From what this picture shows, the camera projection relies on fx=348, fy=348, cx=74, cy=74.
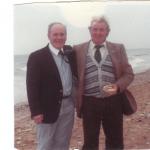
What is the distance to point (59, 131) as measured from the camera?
1.73m

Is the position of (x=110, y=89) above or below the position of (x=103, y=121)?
above

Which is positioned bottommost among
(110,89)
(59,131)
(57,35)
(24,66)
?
(59,131)

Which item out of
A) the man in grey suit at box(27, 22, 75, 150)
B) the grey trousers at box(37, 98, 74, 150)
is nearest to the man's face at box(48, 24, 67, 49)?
the man in grey suit at box(27, 22, 75, 150)

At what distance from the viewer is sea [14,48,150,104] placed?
167 cm

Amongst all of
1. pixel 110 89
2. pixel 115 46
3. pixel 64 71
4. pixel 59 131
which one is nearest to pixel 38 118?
pixel 59 131

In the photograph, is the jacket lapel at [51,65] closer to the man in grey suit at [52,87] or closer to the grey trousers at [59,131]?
the man in grey suit at [52,87]

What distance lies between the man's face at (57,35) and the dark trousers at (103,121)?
0.29 m

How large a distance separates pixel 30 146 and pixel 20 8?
675 millimetres

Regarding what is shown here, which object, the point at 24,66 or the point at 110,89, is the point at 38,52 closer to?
the point at 24,66

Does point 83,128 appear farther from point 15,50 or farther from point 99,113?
point 15,50

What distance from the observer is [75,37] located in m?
1.67

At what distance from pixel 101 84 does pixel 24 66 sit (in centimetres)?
38

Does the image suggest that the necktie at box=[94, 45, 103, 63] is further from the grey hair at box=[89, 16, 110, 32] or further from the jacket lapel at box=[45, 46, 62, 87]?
the jacket lapel at box=[45, 46, 62, 87]

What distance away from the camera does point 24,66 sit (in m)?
1.68
